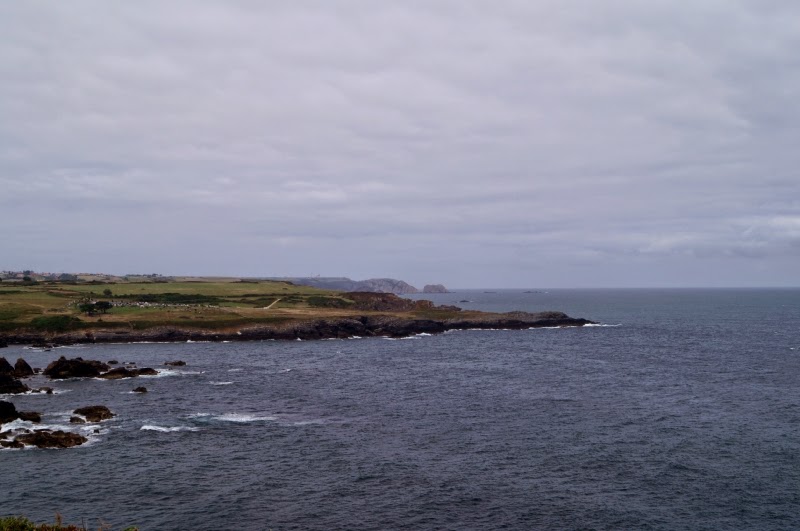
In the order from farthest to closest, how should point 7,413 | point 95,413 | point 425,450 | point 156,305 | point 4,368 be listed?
point 156,305, point 4,368, point 95,413, point 7,413, point 425,450

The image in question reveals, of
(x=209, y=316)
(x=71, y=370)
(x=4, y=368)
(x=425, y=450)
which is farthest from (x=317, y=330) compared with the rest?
(x=425, y=450)

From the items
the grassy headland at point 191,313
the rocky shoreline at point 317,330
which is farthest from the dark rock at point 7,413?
the grassy headland at point 191,313

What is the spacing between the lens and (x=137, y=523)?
112 ft

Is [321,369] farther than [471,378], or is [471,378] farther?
[321,369]

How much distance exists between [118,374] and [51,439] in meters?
32.0

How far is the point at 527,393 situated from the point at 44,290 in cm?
13679

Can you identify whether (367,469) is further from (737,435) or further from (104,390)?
(104,390)

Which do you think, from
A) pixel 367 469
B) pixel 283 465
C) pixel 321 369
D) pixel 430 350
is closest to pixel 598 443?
pixel 367 469

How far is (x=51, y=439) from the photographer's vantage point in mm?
48531

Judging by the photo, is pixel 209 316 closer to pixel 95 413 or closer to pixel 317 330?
pixel 317 330

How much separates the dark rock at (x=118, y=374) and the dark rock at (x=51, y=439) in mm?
29929

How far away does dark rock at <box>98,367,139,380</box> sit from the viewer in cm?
7888

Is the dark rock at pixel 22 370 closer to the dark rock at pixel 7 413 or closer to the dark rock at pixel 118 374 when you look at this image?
the dark rock at pixel 118 374

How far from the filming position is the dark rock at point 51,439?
48188 mm
